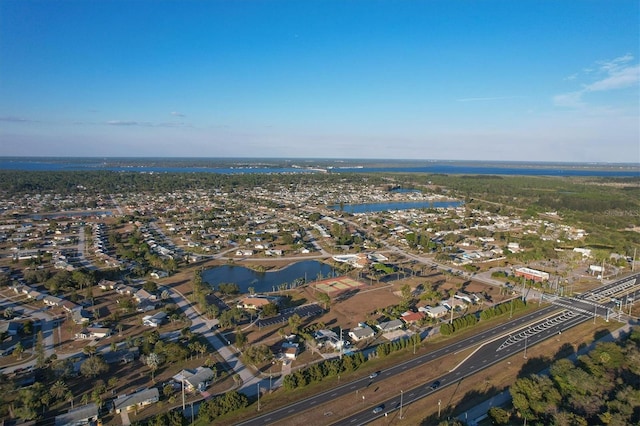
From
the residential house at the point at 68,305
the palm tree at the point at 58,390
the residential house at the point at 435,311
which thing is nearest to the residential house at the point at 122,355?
the palm tree at the point at 58,390

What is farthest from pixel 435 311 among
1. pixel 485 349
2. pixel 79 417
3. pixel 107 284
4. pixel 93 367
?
pixel 107 284

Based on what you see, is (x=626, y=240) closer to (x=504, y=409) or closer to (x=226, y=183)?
(x=504, y=409)

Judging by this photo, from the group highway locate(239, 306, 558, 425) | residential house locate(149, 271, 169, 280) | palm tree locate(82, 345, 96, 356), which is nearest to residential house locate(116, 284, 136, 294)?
residential house locate(149, 271, 169, 280)

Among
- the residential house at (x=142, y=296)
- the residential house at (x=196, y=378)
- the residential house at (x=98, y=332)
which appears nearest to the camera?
the residential house at (x=196, y=378)

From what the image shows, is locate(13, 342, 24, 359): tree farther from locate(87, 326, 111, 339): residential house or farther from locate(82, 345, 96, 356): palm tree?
locate(87, 326, 111, 339): residential house

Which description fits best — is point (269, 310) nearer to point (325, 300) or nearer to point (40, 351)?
point (325, 300)

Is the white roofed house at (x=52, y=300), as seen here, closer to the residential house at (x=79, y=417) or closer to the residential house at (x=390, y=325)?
the residential house at (x=79, y=417)

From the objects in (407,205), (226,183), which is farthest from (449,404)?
(226,183)
